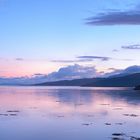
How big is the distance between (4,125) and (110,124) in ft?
28.6

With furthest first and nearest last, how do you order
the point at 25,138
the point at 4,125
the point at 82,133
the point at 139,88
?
the point at 139,88, the point at 4,125, the point at 82,133, the point at 25,138

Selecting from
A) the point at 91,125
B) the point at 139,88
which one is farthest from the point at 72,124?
the point at 139,88

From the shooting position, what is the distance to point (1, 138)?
21.8 meters

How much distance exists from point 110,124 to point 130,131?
4161mm

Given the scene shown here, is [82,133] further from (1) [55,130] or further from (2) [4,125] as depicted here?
(2) [4,125]

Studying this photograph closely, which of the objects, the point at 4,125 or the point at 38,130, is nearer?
the point at 38,130

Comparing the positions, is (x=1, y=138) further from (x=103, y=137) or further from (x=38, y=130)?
(x=103, y=137)

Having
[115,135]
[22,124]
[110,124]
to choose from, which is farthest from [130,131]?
[22,124]

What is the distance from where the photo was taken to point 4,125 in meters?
27.7

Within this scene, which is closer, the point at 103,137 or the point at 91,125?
the point at 103,137

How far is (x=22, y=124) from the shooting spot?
2844 centimetres

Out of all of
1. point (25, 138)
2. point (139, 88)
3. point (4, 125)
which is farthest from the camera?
point (139, 88)

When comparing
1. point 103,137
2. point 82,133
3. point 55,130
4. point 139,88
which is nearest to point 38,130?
point 55,130

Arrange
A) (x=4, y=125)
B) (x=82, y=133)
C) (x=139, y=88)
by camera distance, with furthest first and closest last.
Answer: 1. (x=139, y=88)
2. (x=4, y=125)
3. (x=82, y=133)
